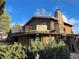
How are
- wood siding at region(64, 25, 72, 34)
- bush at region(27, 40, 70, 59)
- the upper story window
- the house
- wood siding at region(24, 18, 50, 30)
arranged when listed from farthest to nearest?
1. wood siding at region(64, 25, 72, 34)
2. wood siding at region(24, 18, 50, 30)
3. the upper story window
4. the house
5. bush at region(27, 40, 70, 59)

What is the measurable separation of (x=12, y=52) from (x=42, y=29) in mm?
22161

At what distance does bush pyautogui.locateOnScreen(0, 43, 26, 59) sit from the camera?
2448cm

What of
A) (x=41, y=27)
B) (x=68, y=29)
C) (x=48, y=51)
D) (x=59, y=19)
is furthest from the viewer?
(x=68, y=29)

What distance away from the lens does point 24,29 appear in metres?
45.3

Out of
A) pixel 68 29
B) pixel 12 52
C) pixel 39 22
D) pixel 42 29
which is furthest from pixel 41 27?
pixel 12 52

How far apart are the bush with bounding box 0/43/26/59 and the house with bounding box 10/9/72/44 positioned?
17.1 meters

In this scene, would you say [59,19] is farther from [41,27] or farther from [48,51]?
[48,51]

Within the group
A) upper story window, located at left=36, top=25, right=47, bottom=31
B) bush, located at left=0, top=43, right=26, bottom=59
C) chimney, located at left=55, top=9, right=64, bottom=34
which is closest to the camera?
bush, located at left=0, top=43, right=26, bottom=59

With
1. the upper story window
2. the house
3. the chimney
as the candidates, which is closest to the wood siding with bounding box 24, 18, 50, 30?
the house

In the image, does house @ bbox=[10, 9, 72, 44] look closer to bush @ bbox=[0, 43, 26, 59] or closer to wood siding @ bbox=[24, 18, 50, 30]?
wood siding @ bbox=[24, 18, 50, 30]

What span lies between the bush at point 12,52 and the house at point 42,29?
672 inches

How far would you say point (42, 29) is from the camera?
153 ft

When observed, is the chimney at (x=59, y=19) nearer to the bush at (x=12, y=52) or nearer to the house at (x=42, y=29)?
the house at (x=42, y=29)

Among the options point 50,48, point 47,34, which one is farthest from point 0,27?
point 50,48
